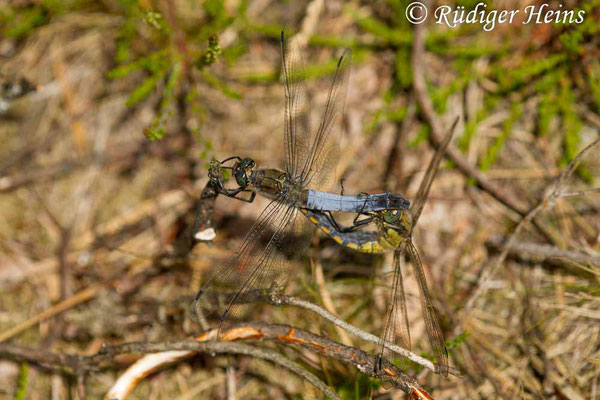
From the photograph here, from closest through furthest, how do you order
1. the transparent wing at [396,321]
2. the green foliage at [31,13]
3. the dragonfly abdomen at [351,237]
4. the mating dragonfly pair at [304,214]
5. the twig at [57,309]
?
the transparent wing at [396,321] < the mating dragonfly pair at [304,214] < the dragonfly abdomen at [351,237] < the twig at [57,309] < the green foliage at [31,13]

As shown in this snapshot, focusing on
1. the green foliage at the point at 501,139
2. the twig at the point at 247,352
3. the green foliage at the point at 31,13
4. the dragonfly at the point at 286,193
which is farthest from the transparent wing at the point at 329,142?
the green foliage at the point at 31,13

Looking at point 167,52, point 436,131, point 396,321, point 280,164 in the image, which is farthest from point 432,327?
point 167,52

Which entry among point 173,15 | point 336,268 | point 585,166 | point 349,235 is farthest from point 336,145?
point 585,166

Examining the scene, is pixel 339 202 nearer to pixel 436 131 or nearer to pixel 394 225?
pixel 394 225

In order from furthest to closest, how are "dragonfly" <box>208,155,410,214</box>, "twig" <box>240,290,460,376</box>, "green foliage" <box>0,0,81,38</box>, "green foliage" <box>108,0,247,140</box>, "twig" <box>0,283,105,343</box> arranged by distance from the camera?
"green foliage" <box>0,0,81,38</box> → "twig" <box>0,283,105,343</box> → "green foliage" <box>108,0,247,140</box> → "dragonfly" <box>208,155,410,214</box> → "twig" <box>240,290,460,376</box>

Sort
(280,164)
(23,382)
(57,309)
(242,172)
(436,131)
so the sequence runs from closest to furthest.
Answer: (242,172) < (23,382) < (57,309) < (436,131) < (280,164)

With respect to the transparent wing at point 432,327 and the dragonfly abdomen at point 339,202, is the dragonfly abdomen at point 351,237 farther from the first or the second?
the transparent wing at point 432,327

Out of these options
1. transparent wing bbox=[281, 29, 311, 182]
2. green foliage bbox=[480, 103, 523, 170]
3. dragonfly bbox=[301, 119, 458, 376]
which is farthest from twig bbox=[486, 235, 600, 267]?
transparent wing bbox=[281, 29, 311, 182]

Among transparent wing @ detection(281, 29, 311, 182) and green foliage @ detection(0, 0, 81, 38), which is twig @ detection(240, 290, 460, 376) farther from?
green foliage @ detection(0, 0, 81, 38)

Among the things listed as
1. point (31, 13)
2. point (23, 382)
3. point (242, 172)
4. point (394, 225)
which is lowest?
point (23, 382)
